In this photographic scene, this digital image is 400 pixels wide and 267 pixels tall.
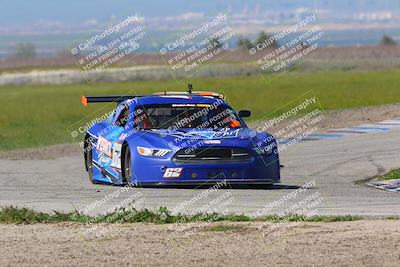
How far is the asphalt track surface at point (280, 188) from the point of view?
552 inches

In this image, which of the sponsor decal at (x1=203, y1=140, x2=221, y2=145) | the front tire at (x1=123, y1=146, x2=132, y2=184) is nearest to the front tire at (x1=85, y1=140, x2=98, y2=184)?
the front tire at (x1=123, y1=146, x2=132, y2=184)

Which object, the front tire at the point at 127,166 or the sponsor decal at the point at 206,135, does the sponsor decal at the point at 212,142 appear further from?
the front tire at the point at 127,166

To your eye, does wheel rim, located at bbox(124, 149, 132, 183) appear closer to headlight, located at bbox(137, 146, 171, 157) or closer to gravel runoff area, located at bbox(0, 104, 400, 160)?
headlight, located at bbox(137, 146, 171, 157)

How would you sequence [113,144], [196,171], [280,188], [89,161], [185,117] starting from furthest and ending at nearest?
1. [89,161]
2. [185,117]
3. [113,144]
4. [280,188]
5. [196,171]

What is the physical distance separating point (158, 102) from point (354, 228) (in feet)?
21.7

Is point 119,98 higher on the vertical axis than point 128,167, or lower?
higher

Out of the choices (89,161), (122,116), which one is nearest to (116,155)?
(122,116)

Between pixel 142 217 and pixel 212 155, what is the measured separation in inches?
159

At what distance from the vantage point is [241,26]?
652ft

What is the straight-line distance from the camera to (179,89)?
55.2 metres

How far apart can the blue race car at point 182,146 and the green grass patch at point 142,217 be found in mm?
3471

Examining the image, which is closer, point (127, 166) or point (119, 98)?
point (127, 166)

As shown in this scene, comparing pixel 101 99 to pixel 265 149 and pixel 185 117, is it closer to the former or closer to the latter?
pixel 185 117

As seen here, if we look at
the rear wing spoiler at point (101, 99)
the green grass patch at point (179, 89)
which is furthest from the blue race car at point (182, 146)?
the green grass patch at point (179, 89)
